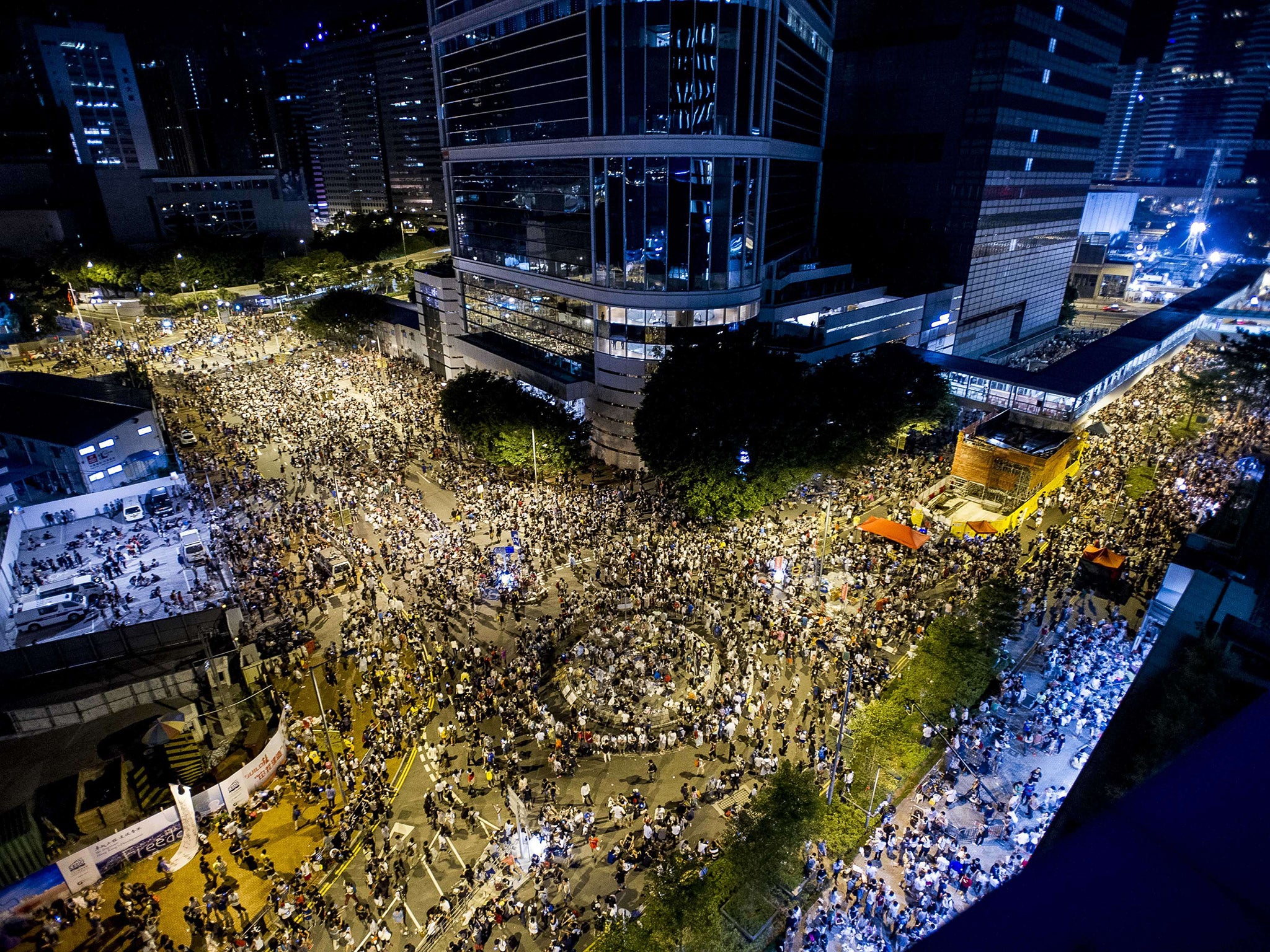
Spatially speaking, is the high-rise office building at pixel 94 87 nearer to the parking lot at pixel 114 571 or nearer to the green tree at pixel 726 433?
the parking lot at pixel 114 571

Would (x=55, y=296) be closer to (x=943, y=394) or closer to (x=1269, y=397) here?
(x=943, y=394)

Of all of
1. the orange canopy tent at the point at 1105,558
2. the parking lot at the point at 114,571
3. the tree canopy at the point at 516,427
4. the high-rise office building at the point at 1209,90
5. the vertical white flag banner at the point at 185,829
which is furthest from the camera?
the high-rise office building at the point at 1209,90

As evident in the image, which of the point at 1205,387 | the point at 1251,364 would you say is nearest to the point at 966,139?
the point at 1205,387

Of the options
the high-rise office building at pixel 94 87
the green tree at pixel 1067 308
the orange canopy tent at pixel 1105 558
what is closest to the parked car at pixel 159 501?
the orange canopy tent at pixel 1105 558

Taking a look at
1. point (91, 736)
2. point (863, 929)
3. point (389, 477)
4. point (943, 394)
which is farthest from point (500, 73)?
point (863, 929)

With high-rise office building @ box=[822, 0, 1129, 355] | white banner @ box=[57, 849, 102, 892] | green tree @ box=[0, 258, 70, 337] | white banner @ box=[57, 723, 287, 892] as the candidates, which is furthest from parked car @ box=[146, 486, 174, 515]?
high-rise office building @ box=[822, 0, 1129, 355]
